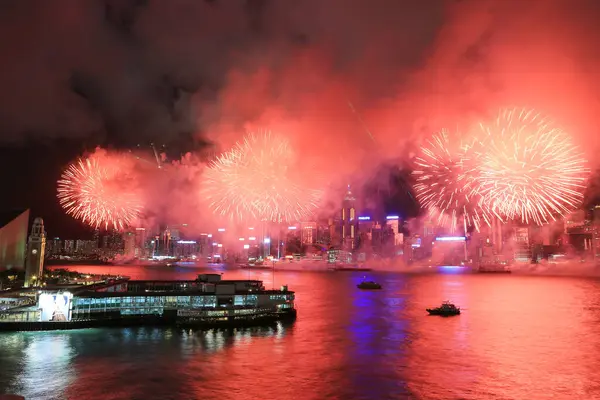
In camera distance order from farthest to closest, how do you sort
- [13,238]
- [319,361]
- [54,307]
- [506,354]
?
[13,238]
[54,307]
[506,354]
[319,361]

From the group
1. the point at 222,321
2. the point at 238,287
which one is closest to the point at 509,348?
the point at 222,321

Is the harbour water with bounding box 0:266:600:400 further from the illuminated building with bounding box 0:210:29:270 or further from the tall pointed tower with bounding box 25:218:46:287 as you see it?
the illuminated building with bounding box 0:210:29:270

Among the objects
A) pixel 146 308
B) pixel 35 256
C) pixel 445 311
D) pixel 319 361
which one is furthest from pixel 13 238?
pixel 445 311

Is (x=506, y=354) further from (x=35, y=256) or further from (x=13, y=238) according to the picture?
(x=13, y=238)

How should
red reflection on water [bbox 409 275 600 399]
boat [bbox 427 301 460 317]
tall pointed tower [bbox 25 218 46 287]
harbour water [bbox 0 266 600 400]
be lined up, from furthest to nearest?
tall pointed tower [bbox 25 218 46 287] → boat [bbox 427 301 460 317] → red reflection on water [bbox 409 275 600 399] → harbour water [bbox 0 266 600 400]

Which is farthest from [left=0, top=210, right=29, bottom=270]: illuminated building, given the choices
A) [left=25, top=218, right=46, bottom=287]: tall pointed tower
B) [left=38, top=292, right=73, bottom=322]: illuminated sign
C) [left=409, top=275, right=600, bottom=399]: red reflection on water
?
[left=409, top=275, right=600, bottom=399]: red reflection on water

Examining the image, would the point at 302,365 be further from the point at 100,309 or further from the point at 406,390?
the point at 100,309
